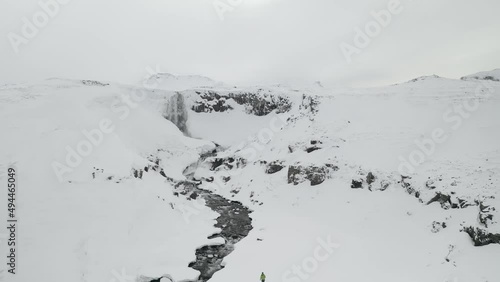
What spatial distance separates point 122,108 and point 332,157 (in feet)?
115

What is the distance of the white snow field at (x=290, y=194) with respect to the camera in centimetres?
1939

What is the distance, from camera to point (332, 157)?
36250mm

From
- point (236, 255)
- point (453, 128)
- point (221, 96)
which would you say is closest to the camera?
point (236, 255)

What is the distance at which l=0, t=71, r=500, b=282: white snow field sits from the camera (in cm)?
1939

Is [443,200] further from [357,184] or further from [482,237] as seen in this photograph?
[357,184]

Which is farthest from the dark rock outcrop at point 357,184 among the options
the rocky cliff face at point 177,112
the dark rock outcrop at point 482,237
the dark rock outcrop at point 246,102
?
the rocky cliff face at point 177,112

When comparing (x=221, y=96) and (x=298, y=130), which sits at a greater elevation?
(x=221, y=96)

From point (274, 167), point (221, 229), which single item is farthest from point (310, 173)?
point (221, 229)

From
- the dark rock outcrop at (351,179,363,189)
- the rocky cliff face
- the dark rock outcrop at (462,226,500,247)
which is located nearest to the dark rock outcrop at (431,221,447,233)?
the dark rock outcrop at (462,226,500,247)

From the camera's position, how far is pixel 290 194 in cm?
3647

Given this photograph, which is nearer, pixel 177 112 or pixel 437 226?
pixel 437 226

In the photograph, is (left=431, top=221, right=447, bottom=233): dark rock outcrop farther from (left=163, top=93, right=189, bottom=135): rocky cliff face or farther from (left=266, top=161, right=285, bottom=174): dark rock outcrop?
(left=163, top=93, right=189, bottom=135): rocky cliff face

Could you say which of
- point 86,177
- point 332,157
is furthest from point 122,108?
point 332,157

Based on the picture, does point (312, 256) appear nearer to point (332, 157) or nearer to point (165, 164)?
point (332, 157)
